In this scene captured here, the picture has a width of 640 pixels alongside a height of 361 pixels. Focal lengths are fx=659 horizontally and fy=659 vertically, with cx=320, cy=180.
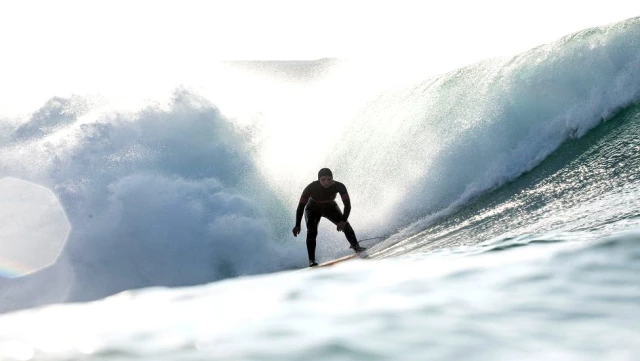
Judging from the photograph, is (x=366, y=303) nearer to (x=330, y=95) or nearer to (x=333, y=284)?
(x=333, y=284)

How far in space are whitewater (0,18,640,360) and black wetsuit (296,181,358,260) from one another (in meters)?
0.57

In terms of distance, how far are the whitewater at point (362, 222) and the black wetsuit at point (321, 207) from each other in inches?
22.4

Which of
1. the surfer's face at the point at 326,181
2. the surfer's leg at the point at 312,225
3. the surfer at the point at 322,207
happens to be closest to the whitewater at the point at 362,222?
the surfer at the point at 322,207

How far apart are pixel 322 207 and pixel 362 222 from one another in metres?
2.20

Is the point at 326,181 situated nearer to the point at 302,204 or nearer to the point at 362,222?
the point at 302,204

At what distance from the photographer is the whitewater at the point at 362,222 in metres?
1.82

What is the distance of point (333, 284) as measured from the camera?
7.75 ft

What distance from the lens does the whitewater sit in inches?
71.5

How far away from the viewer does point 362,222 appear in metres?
10.2

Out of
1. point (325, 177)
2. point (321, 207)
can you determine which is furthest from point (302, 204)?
point (325, 177)

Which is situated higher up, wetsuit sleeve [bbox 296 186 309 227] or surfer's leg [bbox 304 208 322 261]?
wetsuit sleeve [bbox 296 186 309 227]

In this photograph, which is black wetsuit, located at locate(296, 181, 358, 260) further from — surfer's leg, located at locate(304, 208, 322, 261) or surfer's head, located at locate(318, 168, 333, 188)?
surfer's head, located at locate(318, 168, 333, 188)

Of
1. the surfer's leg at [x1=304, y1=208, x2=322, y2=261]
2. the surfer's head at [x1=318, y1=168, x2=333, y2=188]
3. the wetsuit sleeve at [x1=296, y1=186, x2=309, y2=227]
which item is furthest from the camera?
the surfer's leg at [x1=304, y1=208, x2=322, y2=261]

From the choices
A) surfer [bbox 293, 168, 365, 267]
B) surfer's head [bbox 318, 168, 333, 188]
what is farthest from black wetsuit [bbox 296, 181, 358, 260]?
surfer's head [bbox 318, 168, 333, 188]
